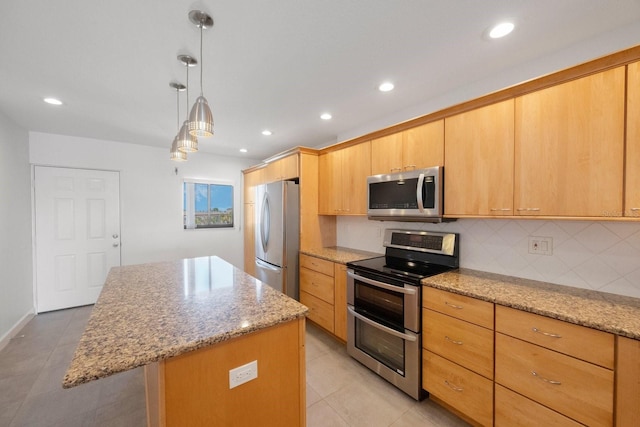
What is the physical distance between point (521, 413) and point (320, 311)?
5.91ft

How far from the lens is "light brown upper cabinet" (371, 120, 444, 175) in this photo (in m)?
2.09

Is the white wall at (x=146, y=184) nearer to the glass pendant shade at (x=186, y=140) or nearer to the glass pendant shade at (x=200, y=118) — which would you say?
the glass pendant shade at (x=186, y=140)

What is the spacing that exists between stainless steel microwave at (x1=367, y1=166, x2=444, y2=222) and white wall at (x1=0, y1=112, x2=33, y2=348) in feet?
12.7

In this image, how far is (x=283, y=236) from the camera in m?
3.12

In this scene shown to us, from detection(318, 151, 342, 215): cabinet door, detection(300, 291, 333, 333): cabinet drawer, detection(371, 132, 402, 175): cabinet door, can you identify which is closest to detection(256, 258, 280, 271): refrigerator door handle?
detection(300, 291, 333, 333): cabinet drawer

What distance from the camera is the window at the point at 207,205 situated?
4.37 metres

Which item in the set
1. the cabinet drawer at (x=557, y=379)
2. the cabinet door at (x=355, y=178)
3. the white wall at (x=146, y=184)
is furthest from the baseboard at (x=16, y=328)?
the cabinet drawer at (x=557, y=379)

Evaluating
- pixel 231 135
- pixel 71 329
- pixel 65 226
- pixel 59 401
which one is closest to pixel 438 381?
pixel 59 401

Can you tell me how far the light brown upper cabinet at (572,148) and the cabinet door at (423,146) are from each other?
1.71 ft

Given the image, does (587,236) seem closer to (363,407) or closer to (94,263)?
(363,407)

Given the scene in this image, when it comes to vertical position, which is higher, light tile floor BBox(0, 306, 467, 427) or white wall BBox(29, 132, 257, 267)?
white wall BBox(29, 132, 257, 267)

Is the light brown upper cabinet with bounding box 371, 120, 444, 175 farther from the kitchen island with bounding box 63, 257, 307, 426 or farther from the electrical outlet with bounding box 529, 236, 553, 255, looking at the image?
the kitchen island with bounding box 63, 257, 307, 426

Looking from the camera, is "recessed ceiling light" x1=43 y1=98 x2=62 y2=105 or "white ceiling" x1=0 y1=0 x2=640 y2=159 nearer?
"white ceiling" x1=0 y1=0 x2=640 y2=159

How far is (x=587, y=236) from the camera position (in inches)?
64.0
